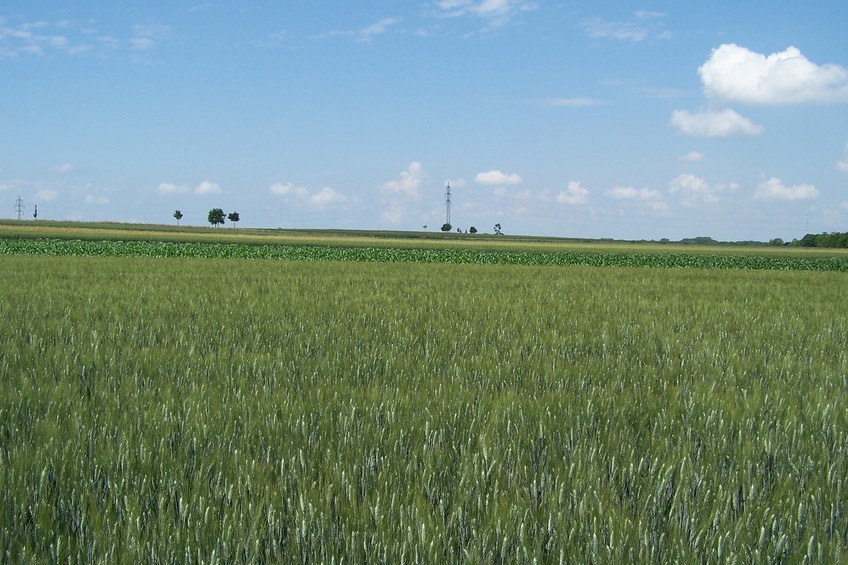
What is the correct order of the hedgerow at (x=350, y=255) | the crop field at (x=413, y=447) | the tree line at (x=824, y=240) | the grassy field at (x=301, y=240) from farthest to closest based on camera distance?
the tree line at (x=824, y=240)
the grassy field at (x=301, y=240)
the hedgerow at (x=350, y=255)
the crop field at (x=413, y=447)

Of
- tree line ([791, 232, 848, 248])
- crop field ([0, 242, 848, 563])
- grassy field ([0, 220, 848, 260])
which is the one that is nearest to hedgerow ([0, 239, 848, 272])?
grassy field ([0, 220, 848, 260])

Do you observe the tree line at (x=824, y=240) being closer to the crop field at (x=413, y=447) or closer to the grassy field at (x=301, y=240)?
the grassy field at (x=301, y=240)

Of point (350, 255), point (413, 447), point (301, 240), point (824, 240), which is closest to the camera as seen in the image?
point (413, 447)

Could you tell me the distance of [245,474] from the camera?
2793mm

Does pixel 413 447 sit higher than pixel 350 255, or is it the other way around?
pixel 350 255

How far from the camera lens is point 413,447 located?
3232 mm

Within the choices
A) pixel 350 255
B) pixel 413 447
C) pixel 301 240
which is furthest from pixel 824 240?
pixel 413 447

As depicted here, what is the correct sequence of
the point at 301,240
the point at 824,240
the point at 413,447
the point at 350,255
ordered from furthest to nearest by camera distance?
the point at 824,240, the point at 301,240, the point at 350,255, the point at 413,447

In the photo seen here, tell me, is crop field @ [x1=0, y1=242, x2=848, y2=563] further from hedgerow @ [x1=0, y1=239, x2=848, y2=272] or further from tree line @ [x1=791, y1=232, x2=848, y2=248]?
tree line @ [x1=791, y1=232, x2=848, y2=248]

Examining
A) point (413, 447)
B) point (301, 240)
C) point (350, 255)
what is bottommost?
point (413, 447)

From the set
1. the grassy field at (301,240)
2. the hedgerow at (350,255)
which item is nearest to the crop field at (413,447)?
the hedgerow at (350,255)

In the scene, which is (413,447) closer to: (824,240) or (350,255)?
(350,255)

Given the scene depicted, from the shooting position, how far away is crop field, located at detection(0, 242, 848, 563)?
2271mm

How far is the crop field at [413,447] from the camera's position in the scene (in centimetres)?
227
